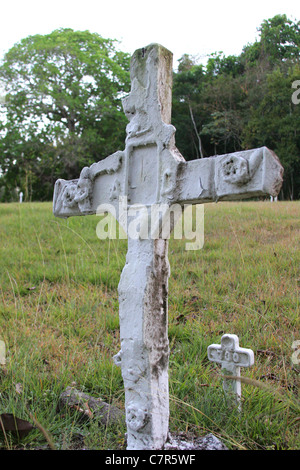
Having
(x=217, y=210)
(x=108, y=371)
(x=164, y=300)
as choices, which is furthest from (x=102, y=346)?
(x=217, y=210)

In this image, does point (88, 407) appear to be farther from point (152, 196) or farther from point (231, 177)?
point (231, 177)

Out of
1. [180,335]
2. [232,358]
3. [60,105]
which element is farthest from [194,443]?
[60,105]

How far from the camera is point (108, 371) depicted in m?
2.87

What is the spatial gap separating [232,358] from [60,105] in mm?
21383

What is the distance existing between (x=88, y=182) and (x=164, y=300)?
89 cm

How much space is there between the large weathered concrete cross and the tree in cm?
1898

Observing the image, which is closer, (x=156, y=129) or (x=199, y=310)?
(x=156, y=129)

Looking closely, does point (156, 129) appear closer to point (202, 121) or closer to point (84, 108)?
point (84, 108)

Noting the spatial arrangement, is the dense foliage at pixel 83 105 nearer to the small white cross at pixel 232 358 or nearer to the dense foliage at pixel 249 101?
the dense foliage at pixel 249 101

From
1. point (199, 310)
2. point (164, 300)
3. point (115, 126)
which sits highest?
point (115, 126)

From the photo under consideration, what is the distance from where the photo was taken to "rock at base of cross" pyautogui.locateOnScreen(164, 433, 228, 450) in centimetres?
198

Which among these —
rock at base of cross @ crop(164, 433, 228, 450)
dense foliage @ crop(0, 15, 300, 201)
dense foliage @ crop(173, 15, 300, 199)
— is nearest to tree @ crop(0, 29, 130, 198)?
dense foliage @ crop(0, 15, 300, 201)

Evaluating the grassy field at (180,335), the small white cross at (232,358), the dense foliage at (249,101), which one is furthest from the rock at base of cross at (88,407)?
the dense foliage at (249,101)

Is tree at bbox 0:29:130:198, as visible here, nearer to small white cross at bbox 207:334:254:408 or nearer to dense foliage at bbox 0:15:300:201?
dense foliage at bbox 0:15:300:201
